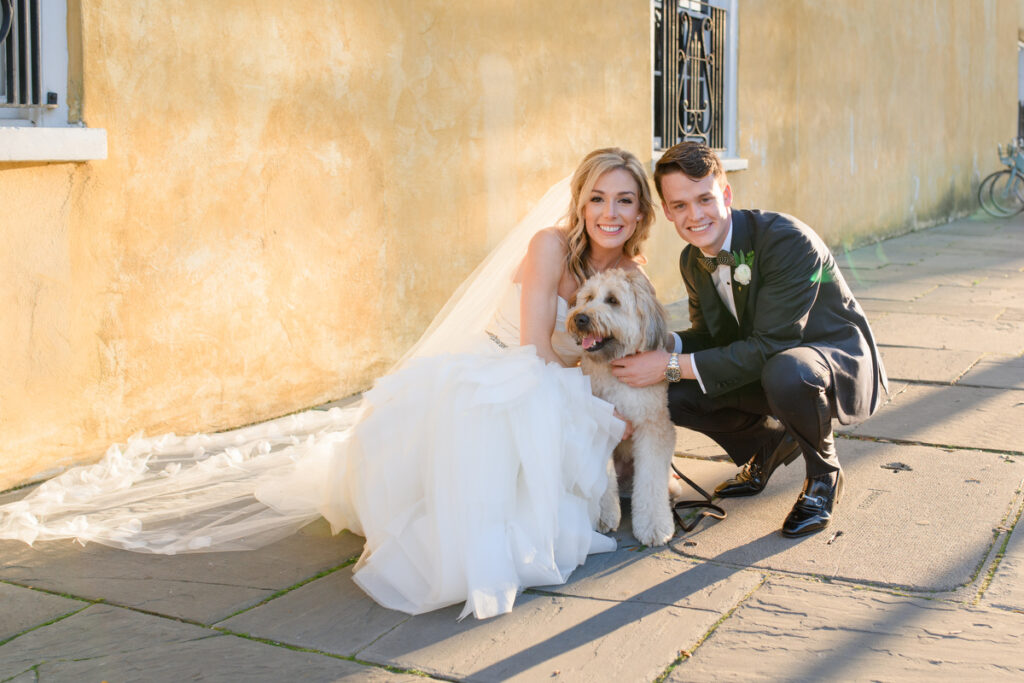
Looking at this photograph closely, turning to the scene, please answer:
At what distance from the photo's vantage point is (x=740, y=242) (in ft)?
12.2

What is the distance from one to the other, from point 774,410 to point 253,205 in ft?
9.27

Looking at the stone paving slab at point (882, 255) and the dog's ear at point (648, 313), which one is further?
the stone paving slab at point (882, 255)

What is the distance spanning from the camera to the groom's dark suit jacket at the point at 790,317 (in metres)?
3.66

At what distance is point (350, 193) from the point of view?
18.5ft

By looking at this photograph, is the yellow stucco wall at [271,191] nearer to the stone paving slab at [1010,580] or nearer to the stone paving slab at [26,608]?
the stone paving slab at [26,608]

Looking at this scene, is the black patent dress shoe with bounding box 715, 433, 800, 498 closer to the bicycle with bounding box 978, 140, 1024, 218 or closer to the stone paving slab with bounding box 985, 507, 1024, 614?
the stone paving slab with bounding box 985, 507, 1024, 614

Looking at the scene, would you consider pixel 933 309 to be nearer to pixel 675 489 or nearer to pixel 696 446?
pixel 696 446

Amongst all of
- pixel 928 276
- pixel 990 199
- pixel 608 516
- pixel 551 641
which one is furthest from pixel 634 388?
pixel 990 199

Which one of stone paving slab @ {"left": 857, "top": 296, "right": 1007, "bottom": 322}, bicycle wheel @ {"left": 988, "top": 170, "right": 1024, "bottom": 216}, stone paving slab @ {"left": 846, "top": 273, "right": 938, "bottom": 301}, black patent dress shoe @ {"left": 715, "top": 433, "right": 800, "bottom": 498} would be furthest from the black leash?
bicycle wheel @ {"left": 988, "top": 170, "right": 1024, "bottom": 216}

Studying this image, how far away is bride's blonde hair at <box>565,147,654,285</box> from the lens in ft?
12.7

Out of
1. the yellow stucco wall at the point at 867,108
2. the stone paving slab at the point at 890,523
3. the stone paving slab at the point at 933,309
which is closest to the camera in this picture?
the stone paving slab at the point at 890,523

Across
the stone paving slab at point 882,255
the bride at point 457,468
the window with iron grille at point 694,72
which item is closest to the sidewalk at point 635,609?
the bride at point 457,468

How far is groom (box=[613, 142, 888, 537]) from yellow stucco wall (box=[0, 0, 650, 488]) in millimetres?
2275

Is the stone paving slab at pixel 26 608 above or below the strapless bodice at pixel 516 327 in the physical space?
below
